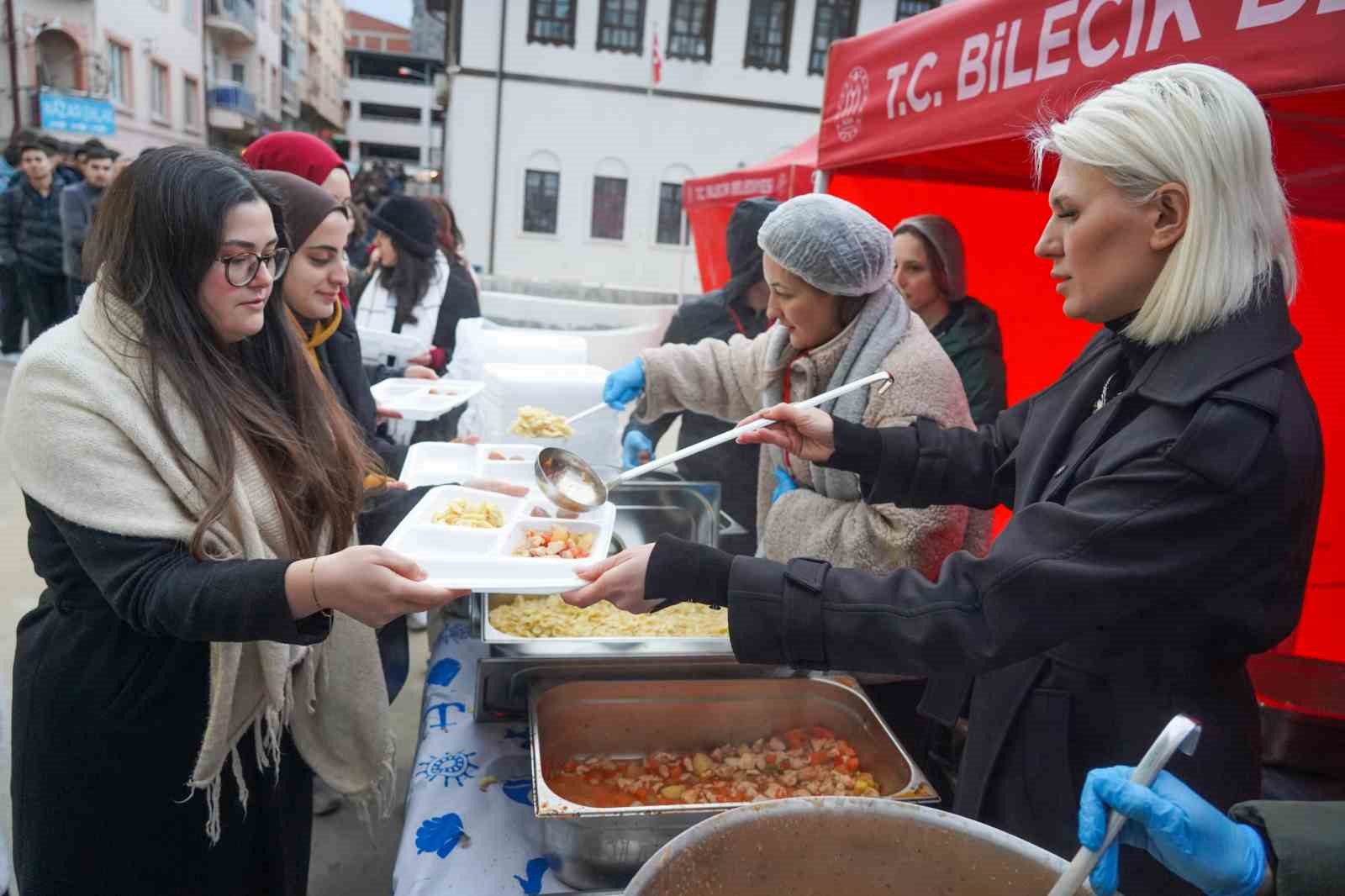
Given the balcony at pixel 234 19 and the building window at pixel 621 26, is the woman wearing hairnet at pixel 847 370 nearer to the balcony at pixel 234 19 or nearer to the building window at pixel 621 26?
the building window at pixel 621 26

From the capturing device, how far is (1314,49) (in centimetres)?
132

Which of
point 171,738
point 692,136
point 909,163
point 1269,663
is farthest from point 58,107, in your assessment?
point 1269,663

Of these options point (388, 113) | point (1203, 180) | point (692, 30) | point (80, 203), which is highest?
point (388, 113)

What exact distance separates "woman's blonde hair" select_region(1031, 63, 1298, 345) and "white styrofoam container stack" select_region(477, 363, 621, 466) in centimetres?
178

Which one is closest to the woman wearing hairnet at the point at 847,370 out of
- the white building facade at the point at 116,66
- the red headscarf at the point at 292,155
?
the red headscarf at the point at 292,155

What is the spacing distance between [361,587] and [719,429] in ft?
7.11

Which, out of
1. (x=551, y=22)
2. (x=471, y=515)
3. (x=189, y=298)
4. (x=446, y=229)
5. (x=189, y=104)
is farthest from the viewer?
(x=189, y=104)

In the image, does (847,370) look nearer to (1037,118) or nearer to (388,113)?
(1037,118)

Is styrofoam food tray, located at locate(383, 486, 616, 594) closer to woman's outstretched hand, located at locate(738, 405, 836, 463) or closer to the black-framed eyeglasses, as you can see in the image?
woman's outstretched hand, located at locate(738, 405, 836, 463)

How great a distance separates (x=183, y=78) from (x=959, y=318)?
999 inches

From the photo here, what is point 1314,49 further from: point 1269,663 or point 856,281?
point 1269,663

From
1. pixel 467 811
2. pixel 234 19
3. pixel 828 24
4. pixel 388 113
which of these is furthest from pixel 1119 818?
pixel 388 113

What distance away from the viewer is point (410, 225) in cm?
355

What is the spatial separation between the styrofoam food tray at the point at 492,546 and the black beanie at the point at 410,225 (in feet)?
7.08
